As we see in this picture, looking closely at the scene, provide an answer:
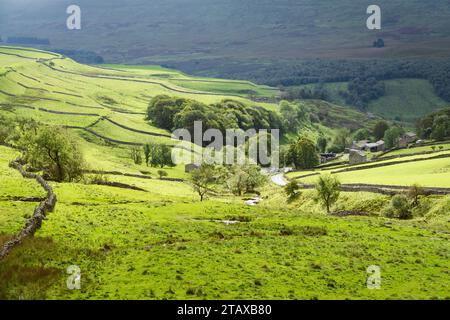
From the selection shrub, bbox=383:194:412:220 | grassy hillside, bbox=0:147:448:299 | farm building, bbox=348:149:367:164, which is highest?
farm building, bbox=348:149:367:164

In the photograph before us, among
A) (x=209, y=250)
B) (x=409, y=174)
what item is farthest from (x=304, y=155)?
(x=209, y=250)

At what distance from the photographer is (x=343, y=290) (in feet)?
140

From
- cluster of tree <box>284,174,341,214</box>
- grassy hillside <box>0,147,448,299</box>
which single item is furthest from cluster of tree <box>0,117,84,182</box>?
cluster of tree <box>284,174,341,214</box>

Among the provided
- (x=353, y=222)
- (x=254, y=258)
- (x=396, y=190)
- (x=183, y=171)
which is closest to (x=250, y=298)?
(x=254, y=258)

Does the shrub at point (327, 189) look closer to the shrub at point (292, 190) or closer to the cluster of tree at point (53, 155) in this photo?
the shrub at point (292, 190)

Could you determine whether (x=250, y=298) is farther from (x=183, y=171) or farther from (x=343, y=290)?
(x=183, y=171)

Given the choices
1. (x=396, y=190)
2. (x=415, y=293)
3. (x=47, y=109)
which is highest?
(x=47, y=109)

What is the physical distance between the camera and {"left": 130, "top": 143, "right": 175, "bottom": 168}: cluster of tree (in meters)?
160

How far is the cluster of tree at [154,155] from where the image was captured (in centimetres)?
16050

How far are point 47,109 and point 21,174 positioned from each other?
117825 millimetres

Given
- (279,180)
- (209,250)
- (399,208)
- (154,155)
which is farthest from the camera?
(154,155)

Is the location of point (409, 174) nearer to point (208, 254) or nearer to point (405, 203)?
point (405, 203)

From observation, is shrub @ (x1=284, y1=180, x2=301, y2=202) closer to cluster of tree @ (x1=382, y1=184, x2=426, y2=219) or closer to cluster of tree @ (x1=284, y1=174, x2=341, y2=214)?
cluster of tree @ (x1=284, y1=174, x2=341, y2=214)

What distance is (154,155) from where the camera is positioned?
527 ft
